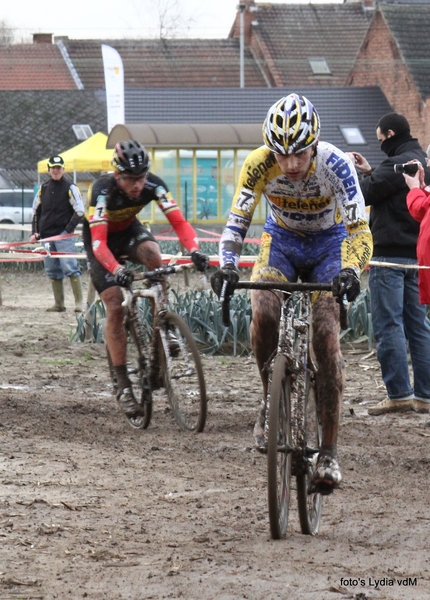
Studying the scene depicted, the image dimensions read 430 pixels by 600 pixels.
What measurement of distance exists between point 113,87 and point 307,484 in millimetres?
23375

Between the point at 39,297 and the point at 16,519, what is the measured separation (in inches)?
566

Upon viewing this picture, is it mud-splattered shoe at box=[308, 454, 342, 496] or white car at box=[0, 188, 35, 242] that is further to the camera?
white car at box=[0, 188, 35, 242]

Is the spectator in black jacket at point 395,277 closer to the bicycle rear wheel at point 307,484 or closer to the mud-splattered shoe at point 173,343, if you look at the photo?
the mud-splattered shoe at point 173,343

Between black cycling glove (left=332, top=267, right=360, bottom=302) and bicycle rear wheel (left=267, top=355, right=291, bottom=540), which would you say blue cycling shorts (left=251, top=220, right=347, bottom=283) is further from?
bicycle rear wheel (left=267, top=355, right=291, bottom=540)

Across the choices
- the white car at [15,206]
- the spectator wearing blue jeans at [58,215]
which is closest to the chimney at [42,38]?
the white car at [15,206]

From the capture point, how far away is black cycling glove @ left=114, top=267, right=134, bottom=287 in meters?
7.51

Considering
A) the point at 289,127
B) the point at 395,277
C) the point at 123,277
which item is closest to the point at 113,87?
the point at 395,277

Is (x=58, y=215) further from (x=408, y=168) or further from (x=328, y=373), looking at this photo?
(x=328, y=373)

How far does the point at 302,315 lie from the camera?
5.24m

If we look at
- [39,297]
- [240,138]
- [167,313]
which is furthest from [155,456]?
[240,138]

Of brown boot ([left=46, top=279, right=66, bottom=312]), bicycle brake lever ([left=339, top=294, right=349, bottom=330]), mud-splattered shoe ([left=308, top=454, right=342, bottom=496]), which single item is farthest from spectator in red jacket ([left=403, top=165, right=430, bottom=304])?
brown boot ([left=46, top=279, right=66, bottom=312])

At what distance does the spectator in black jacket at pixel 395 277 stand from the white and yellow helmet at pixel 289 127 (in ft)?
10.0

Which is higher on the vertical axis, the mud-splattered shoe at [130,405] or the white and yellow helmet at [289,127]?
the white and yellow helmet at [289,127]

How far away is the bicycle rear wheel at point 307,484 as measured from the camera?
5.03 meters
